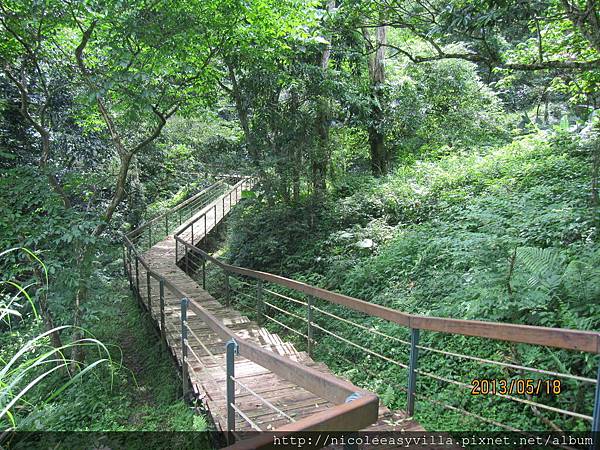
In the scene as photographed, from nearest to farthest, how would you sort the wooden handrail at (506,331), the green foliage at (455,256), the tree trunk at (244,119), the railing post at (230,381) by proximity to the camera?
the wooden handrail at (506,331) → the railing post at (230,381) → the green foliage at (455,256) → the tree trunk at (244,119)

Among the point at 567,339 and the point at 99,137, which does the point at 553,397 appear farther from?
the point at 99,137

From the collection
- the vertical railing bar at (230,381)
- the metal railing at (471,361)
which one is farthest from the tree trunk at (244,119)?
the vertical railing bar at (230,381)

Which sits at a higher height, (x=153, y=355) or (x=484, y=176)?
(x=484, y=176)

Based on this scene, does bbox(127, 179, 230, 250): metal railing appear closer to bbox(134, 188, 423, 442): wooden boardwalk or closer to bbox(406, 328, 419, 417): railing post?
bbox(134, 188, 423, 442): wooden boardwalk

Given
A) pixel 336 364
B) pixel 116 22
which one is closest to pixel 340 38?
pixel 116 22

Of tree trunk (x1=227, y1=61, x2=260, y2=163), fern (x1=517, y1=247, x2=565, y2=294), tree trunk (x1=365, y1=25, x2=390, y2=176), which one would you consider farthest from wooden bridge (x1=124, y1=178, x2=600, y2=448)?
Answer: tree trunk (x1=365, y1=25, x2=390, y2=176)

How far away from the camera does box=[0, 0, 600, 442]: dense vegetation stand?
12.9 ft

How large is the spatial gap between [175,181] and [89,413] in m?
14.1

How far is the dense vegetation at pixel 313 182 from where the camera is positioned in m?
3.93

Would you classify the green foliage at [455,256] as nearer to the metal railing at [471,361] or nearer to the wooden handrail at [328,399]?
the metal railing at [471,361]

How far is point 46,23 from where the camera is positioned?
5.30 meters

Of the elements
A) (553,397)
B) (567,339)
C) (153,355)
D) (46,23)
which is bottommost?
(153,355)

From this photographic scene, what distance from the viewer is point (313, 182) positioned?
28.9 ft

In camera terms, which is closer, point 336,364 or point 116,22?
point 336,364
